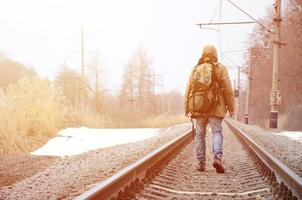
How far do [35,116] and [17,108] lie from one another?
1082mm

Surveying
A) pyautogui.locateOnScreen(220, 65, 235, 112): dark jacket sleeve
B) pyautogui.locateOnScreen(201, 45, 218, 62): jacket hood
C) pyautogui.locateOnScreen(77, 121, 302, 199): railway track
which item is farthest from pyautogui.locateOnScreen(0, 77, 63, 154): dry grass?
pyautogui.locateOnScreen(220, 65, 235, 112): dark jacket sleeve

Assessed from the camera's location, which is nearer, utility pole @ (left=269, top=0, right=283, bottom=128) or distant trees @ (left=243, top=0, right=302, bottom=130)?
utility pole @ (left=269, top=0, right=283, bottom=128)

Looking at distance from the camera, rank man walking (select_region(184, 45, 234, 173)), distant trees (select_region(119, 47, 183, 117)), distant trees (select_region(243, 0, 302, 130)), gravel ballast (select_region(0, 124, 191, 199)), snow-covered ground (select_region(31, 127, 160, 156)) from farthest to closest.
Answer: distant trees (select_region(119, 47, 183, 117)) → distant trees (select_region(243, 0, 302, 130)) → snow-covered ground (select_region(31, 127, 160, 156)) → man walking (select_region(184, 45, 234, 173)) → gravel ballast (select_region(0, 124, 191, 199))

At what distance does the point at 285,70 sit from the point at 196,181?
124 feet

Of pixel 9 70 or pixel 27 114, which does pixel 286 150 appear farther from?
pixel 9 70

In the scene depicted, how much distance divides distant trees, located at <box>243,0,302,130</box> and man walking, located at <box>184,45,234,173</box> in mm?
26923

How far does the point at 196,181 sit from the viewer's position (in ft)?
18.8

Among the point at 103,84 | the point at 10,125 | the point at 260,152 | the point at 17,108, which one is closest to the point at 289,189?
the point at 260,152

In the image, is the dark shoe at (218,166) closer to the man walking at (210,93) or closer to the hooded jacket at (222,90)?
the man walking at (210,93)

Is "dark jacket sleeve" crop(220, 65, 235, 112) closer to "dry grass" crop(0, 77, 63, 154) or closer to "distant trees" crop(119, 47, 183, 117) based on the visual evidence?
"dry grass" crop(0, 77, 63, 154)

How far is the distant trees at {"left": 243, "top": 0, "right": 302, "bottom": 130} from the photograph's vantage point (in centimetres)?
3738

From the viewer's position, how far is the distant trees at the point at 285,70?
37375mm

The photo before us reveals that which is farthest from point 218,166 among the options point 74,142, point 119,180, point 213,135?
point 74,142

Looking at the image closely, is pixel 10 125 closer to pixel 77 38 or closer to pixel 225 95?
pixel 225 95
